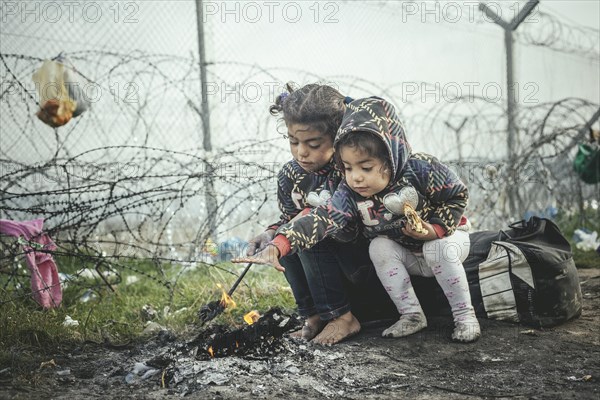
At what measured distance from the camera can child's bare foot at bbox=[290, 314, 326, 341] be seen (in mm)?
3229

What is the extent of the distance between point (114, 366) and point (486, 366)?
1695 millimetres

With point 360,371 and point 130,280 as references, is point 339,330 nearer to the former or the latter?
point 360,371

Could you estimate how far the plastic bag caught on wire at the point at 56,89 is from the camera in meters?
4.30

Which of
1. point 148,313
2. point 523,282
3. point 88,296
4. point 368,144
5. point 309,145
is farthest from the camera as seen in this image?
point 88,296

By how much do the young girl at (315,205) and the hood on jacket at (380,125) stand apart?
0.52 ft

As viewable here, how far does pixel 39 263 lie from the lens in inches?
154

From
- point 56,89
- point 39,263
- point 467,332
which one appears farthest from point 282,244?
point 56,89

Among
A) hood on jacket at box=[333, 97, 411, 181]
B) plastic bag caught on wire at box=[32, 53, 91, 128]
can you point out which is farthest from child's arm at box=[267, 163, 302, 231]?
plastic bag caught on wire at box=[32, 53, 91, 128]

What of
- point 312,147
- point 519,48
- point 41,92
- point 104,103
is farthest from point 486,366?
point 519,48

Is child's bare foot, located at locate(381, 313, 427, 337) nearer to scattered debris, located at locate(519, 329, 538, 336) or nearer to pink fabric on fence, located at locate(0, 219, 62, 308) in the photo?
scattered debris, located at locate(519, 329, 538, 336)

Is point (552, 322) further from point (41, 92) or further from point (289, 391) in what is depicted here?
point (41, 92)

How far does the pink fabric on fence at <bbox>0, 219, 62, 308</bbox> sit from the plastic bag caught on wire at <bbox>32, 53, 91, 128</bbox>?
0.80m

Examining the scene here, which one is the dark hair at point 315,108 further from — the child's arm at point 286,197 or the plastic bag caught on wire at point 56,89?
the plastic bag caught on wire at point 56,89

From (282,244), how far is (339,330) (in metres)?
0.72
